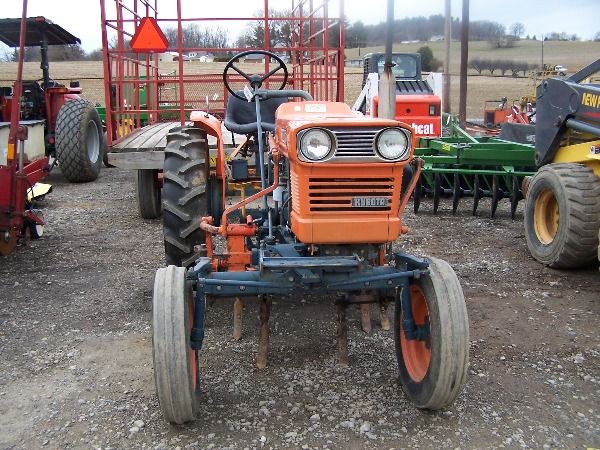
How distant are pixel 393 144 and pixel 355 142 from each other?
0.57ft

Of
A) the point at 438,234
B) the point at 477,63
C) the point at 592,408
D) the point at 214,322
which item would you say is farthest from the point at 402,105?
the point at 477,63

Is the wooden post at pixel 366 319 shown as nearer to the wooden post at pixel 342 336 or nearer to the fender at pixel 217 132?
the wooden post at pixel 342 336

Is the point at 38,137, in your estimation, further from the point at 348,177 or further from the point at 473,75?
the point at 473,75

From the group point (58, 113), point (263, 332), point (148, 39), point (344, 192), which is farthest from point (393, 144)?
point (58, 113)

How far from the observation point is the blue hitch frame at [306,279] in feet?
10.1

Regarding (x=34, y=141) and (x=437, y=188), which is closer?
(x=437, y=188)

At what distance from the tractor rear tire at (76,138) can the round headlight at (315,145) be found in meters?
6.90

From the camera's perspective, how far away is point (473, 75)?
44344mm

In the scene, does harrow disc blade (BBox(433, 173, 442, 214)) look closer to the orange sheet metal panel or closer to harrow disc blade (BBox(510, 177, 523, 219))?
harrow disc blade (BBox(510, 177, 523, 219))

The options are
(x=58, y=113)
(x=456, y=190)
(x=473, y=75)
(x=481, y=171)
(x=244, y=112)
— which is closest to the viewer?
(x=244, y=112)

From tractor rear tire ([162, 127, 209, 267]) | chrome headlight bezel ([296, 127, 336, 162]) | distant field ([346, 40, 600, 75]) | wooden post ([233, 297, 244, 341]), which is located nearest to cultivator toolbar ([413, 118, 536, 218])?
tractor rear tire ([162, 127, 209, 267])

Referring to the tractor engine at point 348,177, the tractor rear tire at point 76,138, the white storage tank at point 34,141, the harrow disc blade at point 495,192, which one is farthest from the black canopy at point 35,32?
the tractor engine at point 348,177

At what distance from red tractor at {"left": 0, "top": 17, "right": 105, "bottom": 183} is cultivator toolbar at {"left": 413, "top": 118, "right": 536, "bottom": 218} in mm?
4802

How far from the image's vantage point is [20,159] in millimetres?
5633
